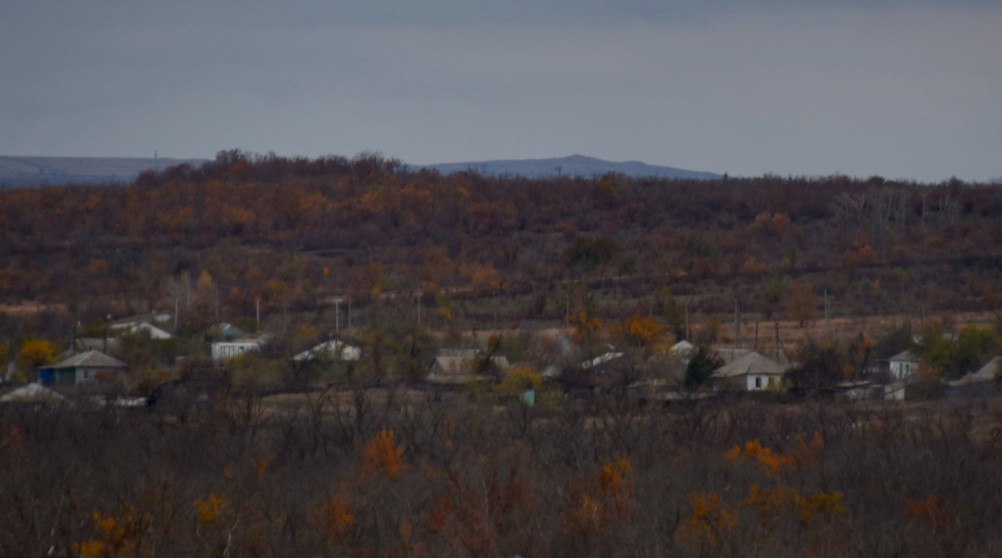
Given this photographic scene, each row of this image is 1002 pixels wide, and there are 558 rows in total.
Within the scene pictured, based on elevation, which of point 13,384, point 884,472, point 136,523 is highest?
point 136,523

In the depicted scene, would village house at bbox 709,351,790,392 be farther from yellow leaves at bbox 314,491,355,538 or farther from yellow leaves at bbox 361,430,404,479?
yellow leaves at bbox 314,491,355,538

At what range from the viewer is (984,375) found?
45.1 metres

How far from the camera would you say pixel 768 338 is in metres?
56.6

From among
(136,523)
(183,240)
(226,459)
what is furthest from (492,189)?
(136,523)

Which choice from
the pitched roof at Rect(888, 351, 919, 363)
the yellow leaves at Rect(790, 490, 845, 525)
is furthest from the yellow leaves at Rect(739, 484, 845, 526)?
the pitched roof at Rect(888, 351, 919, 363)

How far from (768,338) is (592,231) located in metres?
27.8

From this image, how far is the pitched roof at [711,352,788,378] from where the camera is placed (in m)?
44.3

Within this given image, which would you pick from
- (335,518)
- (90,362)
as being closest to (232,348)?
(90,362)

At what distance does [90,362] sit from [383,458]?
2697 centimetres

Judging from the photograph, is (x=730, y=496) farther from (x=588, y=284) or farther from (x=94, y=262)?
(x=94, y=262)

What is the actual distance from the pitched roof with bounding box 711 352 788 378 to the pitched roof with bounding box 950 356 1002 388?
5.88 metres

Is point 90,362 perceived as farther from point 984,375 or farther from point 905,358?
point 984,375

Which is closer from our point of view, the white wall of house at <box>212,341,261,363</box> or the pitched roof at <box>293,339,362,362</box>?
the pitched roof at <box>293,339,362,362</box>

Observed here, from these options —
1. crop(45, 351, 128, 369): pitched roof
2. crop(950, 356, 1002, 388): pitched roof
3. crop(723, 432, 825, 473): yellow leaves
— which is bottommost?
crop(45, 351, 128, 369): pitched roof
